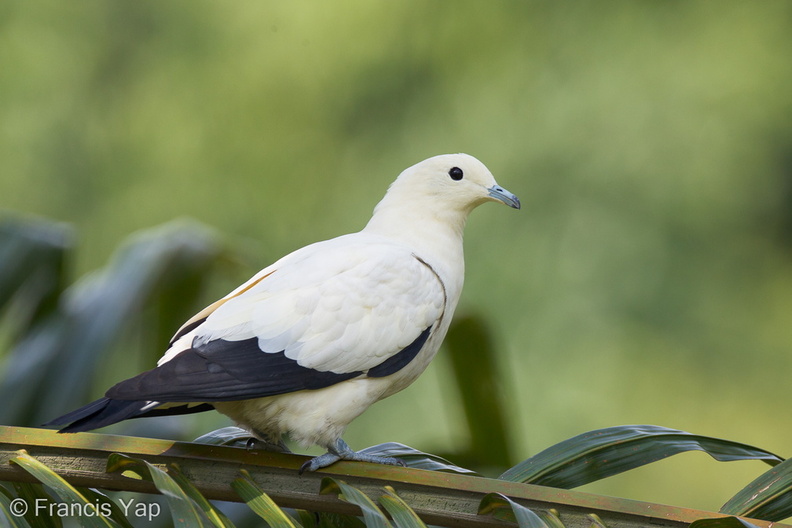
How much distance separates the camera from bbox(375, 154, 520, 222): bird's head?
2.80m

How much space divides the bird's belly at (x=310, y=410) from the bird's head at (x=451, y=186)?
72 centimetres

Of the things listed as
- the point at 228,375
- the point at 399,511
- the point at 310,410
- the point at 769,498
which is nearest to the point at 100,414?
the point at 228,375

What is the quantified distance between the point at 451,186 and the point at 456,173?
46mm

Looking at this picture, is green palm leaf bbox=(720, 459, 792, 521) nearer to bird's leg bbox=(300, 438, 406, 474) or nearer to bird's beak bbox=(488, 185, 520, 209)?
bird's leg bbox=(300, 438, 406, 474)

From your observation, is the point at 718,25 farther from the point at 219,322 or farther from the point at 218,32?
the point at 219,322

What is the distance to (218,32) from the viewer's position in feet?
33.9

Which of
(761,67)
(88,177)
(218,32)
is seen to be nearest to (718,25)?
(761,67)

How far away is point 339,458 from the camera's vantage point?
2.08m

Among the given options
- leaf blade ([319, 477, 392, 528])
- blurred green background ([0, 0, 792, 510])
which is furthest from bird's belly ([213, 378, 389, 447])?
blurred green background ([0, 0, 792, 510])

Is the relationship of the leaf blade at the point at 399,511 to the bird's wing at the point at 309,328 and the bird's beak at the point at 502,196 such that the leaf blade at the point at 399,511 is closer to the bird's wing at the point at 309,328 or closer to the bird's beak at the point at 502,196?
the bird's wing at the point at 309,328

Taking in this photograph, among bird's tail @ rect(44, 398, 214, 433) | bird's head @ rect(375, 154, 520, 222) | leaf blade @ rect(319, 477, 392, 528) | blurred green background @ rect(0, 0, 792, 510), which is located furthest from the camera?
blurred green background @ rect(0, 0, 792, 510)

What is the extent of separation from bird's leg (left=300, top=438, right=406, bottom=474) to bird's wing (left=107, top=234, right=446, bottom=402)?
0.16 meters

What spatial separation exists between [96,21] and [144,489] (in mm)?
9747

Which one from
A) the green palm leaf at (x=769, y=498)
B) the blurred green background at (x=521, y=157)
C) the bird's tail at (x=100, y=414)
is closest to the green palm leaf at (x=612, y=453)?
the green palm leaf at (x=769, y=498)
